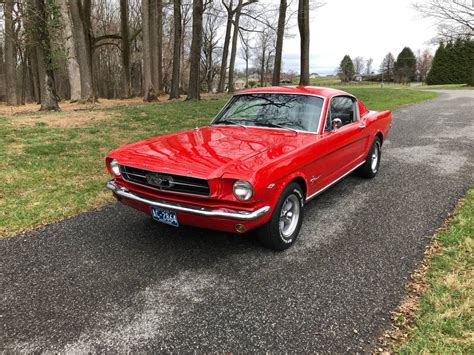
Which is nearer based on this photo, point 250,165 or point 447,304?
point 447,304

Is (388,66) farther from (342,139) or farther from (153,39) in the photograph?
(342,139)

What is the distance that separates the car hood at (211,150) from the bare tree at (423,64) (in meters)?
74.3

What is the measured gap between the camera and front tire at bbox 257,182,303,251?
3355mm

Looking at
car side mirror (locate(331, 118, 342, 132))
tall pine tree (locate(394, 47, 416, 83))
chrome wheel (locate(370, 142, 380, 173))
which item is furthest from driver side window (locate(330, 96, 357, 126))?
tall pine tree (locate(394, 47, 416, 83))

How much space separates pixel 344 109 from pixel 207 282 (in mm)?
3222

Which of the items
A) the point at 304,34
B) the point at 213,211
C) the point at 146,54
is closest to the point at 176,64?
the point at 146,54

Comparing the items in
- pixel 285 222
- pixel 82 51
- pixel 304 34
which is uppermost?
pixel 304 34

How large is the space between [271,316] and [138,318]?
0.97 metres

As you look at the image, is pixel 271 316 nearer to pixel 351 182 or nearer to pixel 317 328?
pixel 317 328

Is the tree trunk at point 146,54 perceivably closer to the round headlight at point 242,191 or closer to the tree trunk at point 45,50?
the tree trunk at point 45,50

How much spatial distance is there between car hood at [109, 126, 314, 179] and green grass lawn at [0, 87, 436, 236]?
4.97 ft

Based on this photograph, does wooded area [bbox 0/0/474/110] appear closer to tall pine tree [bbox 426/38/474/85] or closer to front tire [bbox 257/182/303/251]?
tall pine tree [bbox 426/38/474/85]

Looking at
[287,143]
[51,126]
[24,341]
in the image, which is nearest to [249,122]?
[287,143]

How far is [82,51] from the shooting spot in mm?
15984
